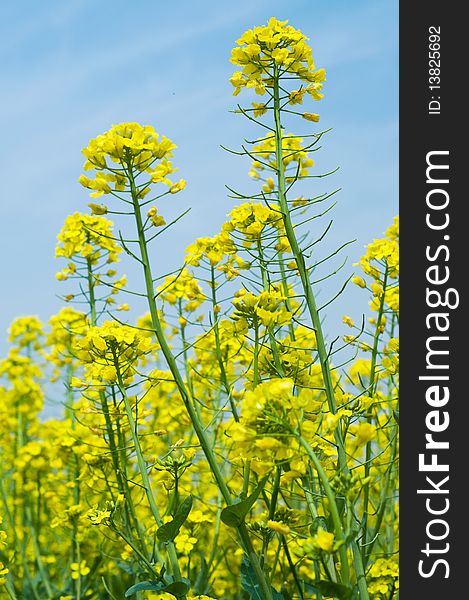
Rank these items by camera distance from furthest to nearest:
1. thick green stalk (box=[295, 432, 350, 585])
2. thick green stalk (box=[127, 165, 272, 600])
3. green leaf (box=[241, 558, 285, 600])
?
green leaf (box=[241, 558, 285, 600]) → thick green stalk (box=[127, 165, 272, 600]) → thick green stalk (box=[295, 432, 350, 585])

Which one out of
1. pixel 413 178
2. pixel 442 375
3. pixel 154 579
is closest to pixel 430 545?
pixel 442 375

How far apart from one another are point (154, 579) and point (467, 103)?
1.80m

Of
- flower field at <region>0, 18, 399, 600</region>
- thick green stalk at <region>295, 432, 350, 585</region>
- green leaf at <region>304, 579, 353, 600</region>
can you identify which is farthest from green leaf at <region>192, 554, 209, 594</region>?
thick green stalk at <region>295, 432, 350, 585</region>

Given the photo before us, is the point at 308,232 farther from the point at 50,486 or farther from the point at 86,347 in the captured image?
the point at 50,486

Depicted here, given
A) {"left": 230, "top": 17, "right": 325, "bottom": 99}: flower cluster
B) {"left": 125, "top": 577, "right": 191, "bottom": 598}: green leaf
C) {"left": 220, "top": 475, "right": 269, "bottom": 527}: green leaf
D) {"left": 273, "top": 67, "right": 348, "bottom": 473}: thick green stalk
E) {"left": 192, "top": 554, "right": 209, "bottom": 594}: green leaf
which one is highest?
{"left": 230, "top": 17, "right": 325, "bottom": 99}: flower cluster

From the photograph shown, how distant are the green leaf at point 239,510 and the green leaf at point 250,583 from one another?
0.28 metres

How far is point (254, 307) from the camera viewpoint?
2885mm

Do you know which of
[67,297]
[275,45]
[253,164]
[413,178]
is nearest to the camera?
[413,178]

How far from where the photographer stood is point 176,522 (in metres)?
2.59

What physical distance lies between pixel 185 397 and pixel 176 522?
367mm

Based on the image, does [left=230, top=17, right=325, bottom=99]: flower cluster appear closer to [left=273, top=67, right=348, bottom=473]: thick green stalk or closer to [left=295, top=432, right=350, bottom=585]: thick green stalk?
[left=273, top=67, right=348, bottom=473]: thick green stalk

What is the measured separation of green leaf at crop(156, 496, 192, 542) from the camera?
8.50 ft

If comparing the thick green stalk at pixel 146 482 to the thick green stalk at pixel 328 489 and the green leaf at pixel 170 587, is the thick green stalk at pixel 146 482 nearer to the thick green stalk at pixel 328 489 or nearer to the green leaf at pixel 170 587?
the green leaf at pixel 170 587

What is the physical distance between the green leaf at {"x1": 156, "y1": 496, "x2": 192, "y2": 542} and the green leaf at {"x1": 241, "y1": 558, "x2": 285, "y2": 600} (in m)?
0.28
